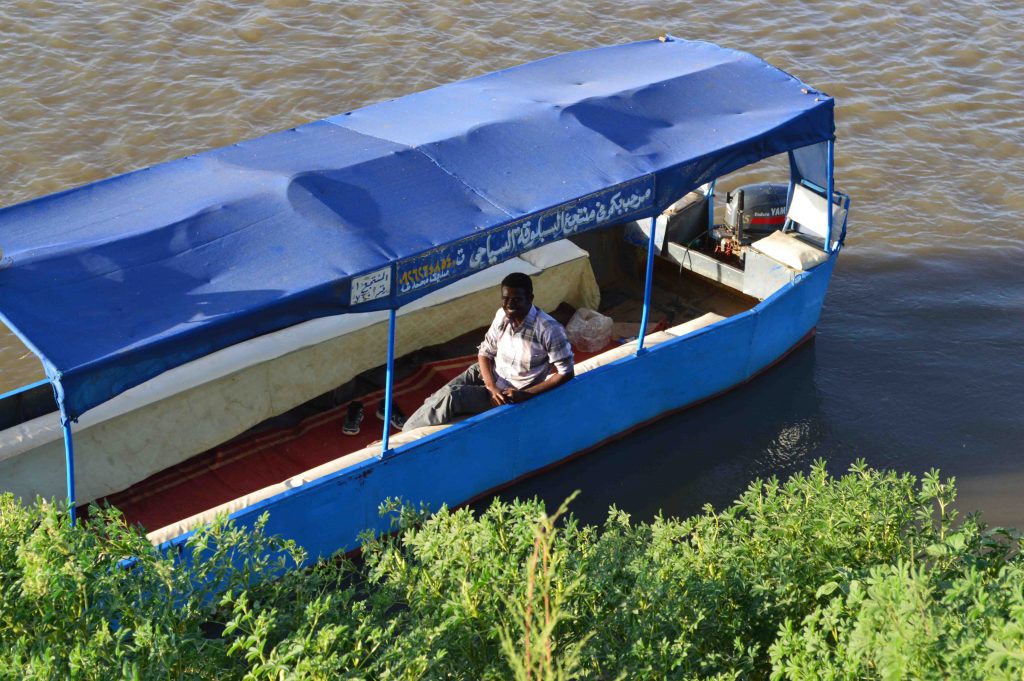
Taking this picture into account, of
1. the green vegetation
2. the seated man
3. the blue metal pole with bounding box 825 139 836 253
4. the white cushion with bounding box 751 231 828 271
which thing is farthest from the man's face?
the blue metal pole with bounding box 825 139 836 253

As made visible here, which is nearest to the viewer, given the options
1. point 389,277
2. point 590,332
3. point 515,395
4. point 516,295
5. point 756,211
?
point 389,277

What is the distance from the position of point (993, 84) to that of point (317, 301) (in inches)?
407

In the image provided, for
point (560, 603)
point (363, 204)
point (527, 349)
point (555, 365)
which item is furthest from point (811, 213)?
point (560, 603)

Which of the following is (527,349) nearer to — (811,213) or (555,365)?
(555,365)

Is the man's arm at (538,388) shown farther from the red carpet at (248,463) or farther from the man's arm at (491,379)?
the red carpet at (248,463)

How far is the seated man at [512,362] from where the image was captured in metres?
6.89

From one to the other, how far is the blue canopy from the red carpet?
153cm

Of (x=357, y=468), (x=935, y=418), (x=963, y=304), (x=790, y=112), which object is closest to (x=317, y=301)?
(x=357, y=468)

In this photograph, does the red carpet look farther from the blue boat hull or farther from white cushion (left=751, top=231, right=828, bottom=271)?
white cushion (left=751, top=231, right=828, bottom=271)

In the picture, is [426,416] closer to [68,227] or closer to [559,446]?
[559,446]

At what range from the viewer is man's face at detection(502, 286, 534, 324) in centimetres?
683

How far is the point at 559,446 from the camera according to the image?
24.7ft

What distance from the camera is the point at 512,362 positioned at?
23.4 ft

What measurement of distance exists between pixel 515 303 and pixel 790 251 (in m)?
2.68
